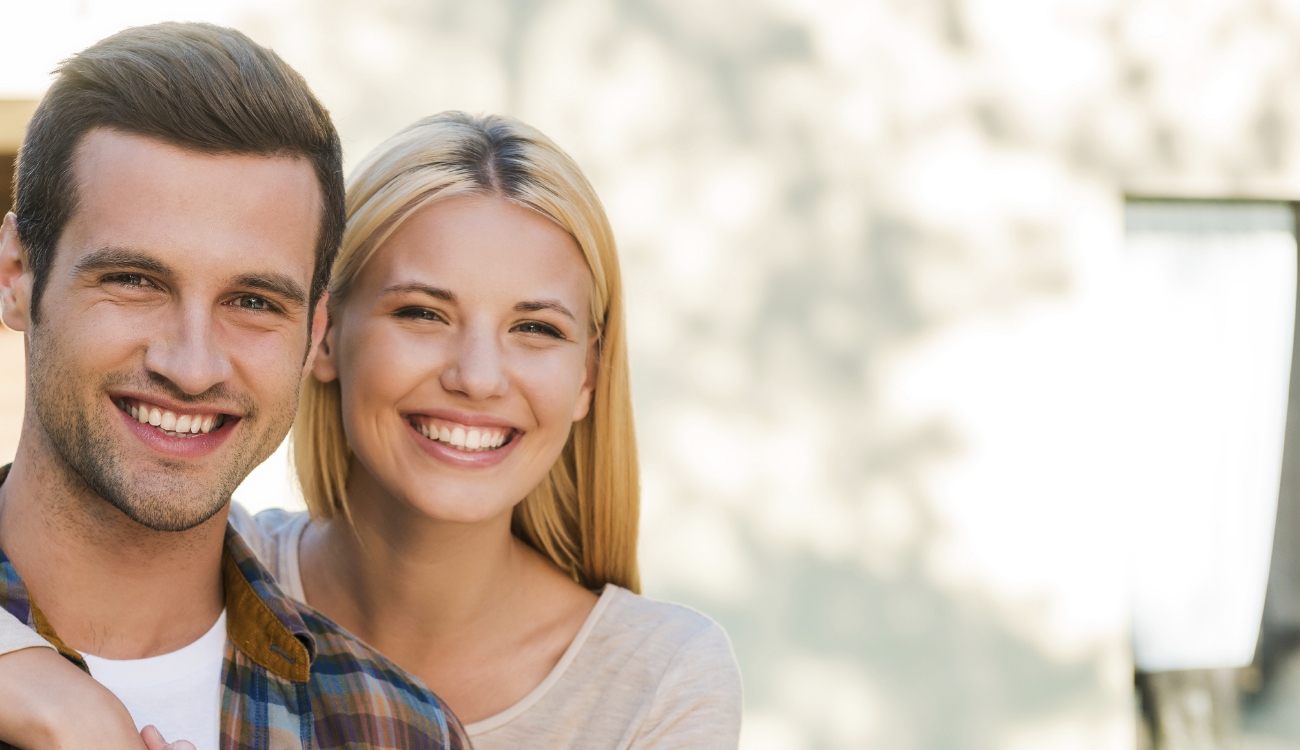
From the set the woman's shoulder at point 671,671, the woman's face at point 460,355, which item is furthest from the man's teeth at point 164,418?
the woman's shoulder at point 671,671

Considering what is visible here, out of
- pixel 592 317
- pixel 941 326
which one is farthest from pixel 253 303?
pixel 941 326

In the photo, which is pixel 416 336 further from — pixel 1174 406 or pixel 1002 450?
pixel 1174 406

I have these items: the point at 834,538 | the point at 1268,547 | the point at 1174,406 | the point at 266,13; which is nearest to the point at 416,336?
the point at 266,13

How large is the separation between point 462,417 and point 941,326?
245cm

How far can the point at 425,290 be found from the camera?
2.56 metres

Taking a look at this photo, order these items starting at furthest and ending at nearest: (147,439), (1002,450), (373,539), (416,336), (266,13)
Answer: (1002,450)
(266,13)
(373,539)
(416,336)
(147,439)

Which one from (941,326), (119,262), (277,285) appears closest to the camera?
(119,262)

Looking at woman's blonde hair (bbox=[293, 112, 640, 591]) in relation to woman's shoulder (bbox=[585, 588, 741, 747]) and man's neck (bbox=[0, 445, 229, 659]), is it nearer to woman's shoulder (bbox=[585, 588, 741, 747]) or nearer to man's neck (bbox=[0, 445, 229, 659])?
woman's shoulder (bbox=[585, 588, 741, 747])

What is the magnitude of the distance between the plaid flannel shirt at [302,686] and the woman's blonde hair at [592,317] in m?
0.74

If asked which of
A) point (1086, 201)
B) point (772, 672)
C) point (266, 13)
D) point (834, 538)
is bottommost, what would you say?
point (772, 672)

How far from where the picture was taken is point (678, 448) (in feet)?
14.5

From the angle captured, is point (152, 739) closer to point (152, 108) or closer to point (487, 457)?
point (152, 108)

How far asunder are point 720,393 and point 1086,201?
1361 mm

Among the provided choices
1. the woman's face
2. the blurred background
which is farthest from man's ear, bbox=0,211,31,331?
the blurred background
